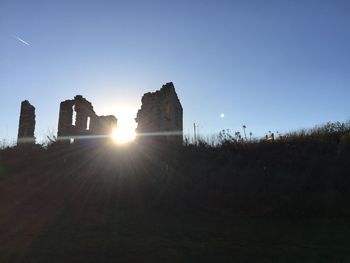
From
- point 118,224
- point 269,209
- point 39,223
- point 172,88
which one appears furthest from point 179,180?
point 172,88

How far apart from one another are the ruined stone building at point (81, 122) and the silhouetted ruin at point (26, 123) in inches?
79.1

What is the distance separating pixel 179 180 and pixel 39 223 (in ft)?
19.7

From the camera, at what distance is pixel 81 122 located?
87.2 ft

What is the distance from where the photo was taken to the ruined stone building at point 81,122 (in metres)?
25.8

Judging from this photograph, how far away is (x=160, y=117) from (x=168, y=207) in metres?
10.4

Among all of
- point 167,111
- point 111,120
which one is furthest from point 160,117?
Answer: point 111,120

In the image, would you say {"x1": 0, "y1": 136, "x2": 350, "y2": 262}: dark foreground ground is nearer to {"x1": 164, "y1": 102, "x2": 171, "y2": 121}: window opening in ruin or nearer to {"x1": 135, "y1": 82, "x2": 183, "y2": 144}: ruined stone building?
{"x1": 135, "y1": 82, "x2": 183, "y2": 144}: ruined stone building

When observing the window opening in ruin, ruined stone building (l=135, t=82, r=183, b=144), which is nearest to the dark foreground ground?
ruined stone building (l=135, t=82, r=183, b=144)

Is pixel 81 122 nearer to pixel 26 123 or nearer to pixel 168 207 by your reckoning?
pixel 26 123

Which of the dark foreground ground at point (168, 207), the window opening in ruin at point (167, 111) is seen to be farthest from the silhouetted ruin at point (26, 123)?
the window opening in ruin at point (167, 111)

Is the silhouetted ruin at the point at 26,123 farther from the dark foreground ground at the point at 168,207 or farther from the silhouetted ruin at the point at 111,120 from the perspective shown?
the dark foreground ground at the point at 168,207

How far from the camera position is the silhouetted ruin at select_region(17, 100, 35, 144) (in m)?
26.6

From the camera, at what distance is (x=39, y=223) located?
42.2 ft

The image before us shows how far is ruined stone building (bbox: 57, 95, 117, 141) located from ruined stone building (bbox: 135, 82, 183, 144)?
107 inches
